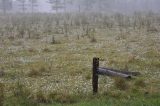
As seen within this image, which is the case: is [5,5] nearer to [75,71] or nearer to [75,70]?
[75,70]

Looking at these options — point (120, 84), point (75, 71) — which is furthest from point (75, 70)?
point (120, 84)

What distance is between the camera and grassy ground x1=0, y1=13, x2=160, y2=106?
1276cm

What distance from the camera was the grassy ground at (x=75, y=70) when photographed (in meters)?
12.8

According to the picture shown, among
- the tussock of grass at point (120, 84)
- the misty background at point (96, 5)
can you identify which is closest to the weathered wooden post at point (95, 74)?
the tussock of grass at point (120, 84)

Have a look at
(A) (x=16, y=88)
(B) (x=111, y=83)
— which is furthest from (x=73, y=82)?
(A) (x=16, y=88)

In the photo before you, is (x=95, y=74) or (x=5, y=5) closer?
(x=95, y=74)

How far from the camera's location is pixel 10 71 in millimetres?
18078

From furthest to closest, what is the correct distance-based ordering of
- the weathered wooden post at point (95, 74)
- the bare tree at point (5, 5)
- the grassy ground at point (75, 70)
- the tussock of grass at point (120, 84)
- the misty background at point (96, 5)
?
the misty background at point (96, 5)
the bare tree at point (5, 5)
the tussock of grass at point (120, 84)
the grassy ground at point (75, 70)
the weathered wooden post at point (95, 74)

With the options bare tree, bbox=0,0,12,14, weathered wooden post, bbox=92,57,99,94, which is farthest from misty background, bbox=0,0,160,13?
weathered wooden post, bbox=92,57,99,94

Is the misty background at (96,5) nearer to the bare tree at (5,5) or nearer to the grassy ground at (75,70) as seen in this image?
the bare tree at (5,5)

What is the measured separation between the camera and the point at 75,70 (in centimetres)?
1786

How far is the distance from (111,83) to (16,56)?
9.79 metres

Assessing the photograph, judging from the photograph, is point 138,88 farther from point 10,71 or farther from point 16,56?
point 16,56

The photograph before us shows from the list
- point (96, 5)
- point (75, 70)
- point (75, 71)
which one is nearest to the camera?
point (75, 71)
